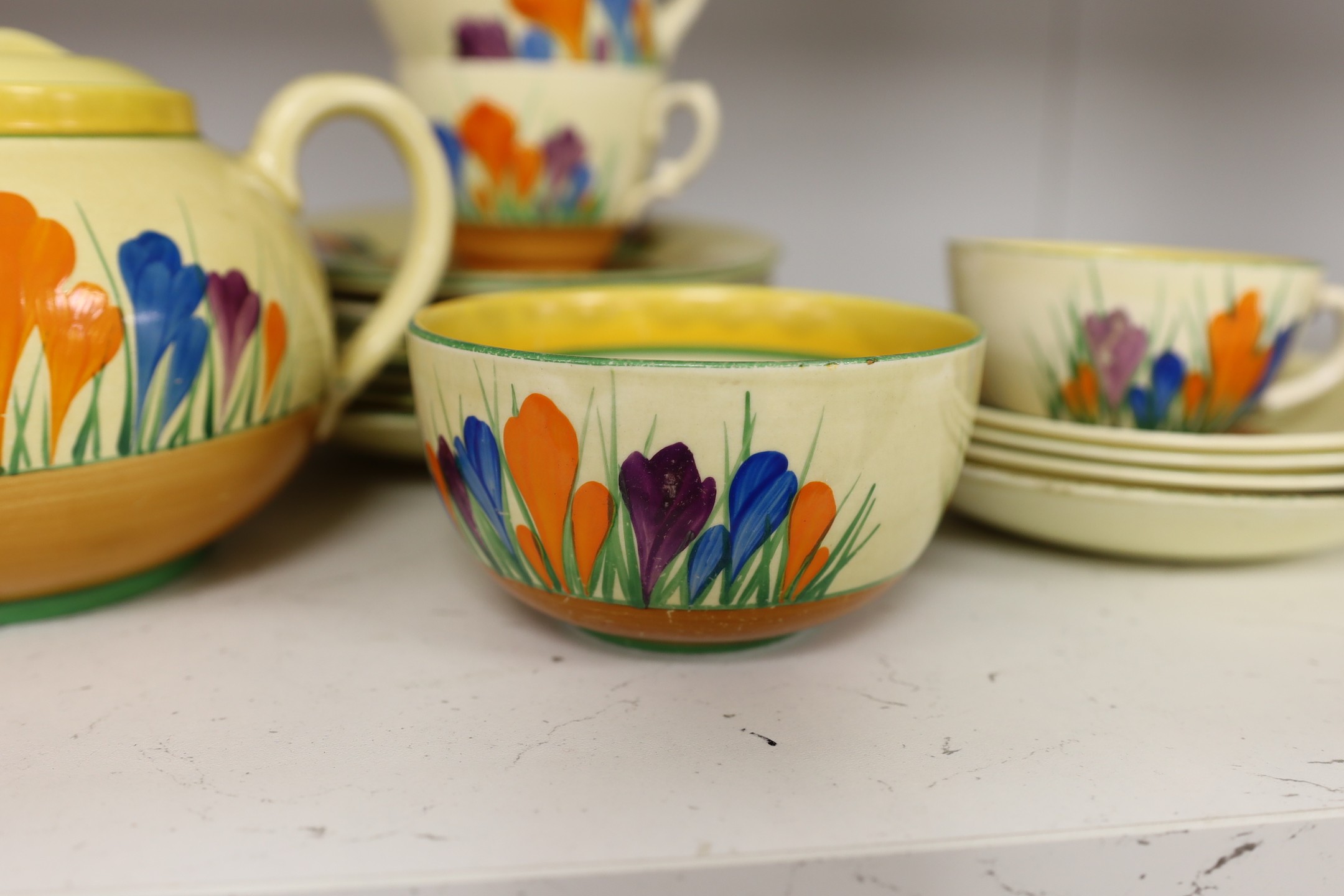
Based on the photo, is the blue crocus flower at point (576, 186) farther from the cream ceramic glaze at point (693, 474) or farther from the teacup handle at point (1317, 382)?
the teacup handle at point (1317, 382)

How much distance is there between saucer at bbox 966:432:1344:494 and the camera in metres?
0.48

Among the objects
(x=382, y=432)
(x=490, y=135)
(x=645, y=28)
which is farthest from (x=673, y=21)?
(x=382, y=432)

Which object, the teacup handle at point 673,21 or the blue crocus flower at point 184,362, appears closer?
the blue crocus flower at point 184,362

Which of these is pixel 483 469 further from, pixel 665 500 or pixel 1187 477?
pixel 1187 477

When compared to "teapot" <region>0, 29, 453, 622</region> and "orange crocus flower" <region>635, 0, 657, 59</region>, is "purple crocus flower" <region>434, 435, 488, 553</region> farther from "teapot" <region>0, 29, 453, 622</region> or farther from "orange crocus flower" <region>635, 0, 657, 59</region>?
"orange crocus flower" <region>635, 0, 657, 59</region>

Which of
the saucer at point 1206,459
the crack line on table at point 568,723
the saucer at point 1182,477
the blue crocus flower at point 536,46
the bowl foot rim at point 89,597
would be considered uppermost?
the blue crocus flower at point 536,46

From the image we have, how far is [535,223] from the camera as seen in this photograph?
62 centimetres

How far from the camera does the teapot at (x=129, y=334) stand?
0.39 m

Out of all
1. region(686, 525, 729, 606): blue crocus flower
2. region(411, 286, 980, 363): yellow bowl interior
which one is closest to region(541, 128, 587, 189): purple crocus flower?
region(411, 286, 980, 363): yellow bowl interior

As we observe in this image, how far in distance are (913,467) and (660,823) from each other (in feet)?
0.52

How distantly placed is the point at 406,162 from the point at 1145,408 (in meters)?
0.41

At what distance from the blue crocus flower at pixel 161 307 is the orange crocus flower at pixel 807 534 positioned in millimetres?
250

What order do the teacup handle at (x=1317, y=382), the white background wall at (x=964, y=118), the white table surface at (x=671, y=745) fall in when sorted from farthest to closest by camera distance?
the white background wall at (x=964, y=118)
the teacup handle at (x=1317, y=382)
the white table surface at (x=671, y=745)

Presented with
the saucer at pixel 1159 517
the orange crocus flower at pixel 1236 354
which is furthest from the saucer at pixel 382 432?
the orange crocus flower at pixel 1236 354
